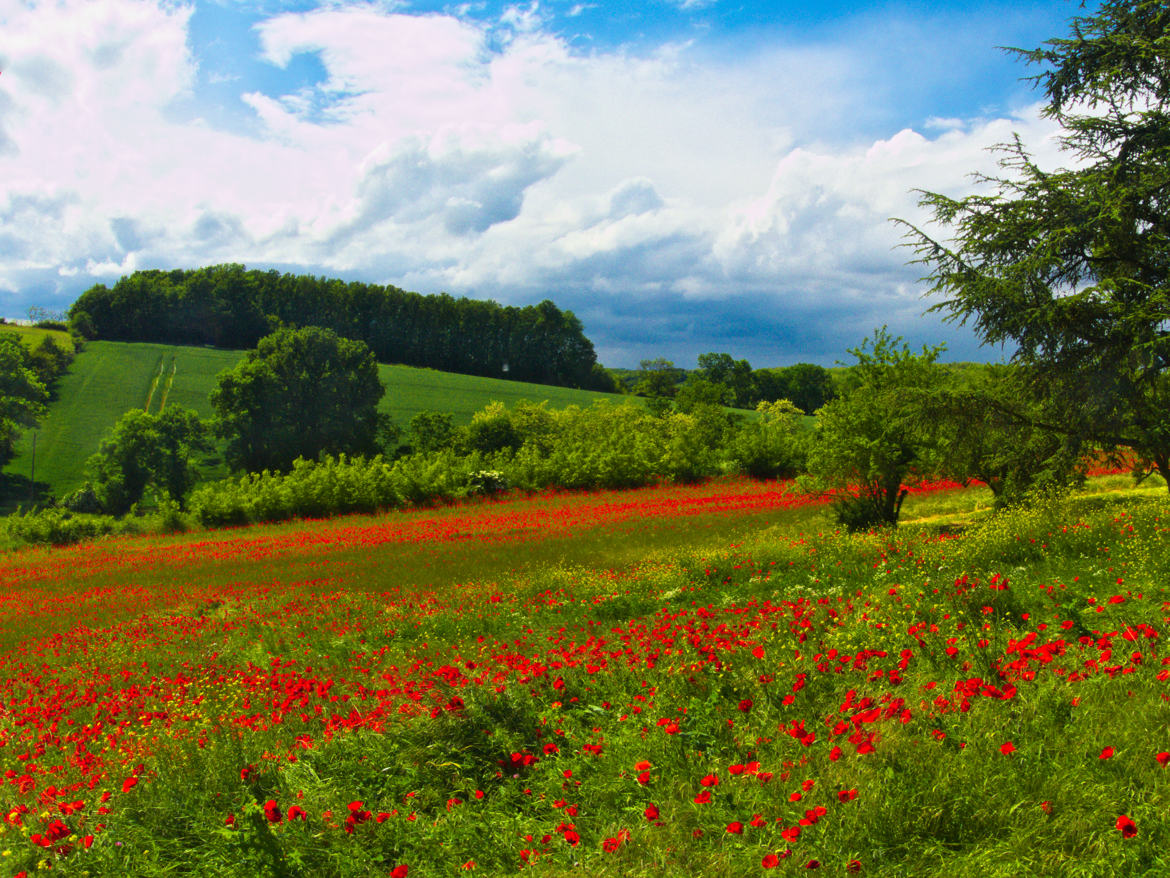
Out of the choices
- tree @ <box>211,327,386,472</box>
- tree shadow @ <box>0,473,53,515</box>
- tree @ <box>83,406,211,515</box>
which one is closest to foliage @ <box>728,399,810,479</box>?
tree @ <box>211,327,386,472</box>

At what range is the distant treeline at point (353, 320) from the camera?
7844cm

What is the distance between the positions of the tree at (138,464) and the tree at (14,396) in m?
7.01

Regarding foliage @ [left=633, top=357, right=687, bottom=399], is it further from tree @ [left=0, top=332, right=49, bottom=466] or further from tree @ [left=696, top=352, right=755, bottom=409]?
tree @ [left=0, top=332, right=49, bottom=466]

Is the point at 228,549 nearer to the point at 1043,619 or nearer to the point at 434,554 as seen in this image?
the point at 434,554

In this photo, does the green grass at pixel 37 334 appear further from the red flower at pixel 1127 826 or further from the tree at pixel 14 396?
the red flower at pixel 1127 826

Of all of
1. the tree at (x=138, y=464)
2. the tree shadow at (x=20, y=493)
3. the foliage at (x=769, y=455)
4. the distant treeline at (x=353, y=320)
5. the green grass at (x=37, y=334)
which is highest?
the distant treeline at (x=353, y=320)

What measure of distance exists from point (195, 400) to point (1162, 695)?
225ft

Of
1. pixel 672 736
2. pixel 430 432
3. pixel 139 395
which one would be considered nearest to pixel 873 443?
pixel 672 736

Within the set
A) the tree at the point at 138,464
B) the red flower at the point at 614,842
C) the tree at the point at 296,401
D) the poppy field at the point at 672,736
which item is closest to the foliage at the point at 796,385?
the tree at the point at 296,401

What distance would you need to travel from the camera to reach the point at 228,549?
2080 centimetres

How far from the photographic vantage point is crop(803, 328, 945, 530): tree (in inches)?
665

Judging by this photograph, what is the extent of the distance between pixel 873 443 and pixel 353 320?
8267 cm

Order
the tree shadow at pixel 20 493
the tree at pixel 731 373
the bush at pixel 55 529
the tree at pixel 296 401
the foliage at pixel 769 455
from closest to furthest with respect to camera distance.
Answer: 1. the bush at pixel 55 529
2. the foliage at pixel 769 455
3. the tree shadow at pixel 20 493
4. the tree at pixel 296 401
5. the tree at pixel 731 373

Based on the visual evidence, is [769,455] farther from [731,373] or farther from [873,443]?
[731,373]
